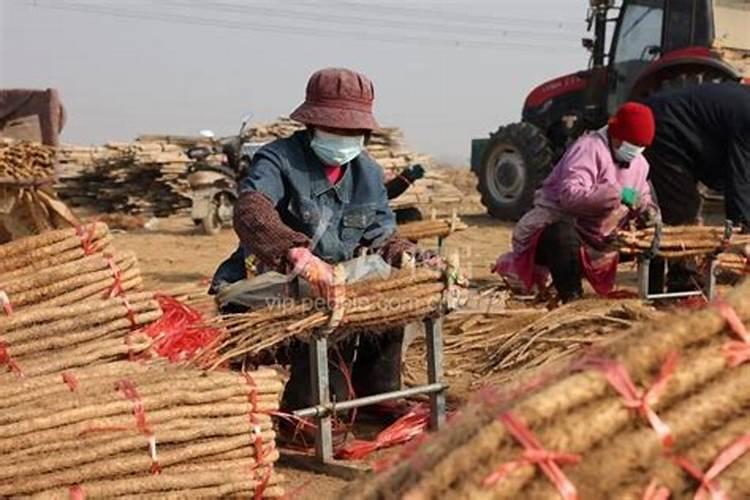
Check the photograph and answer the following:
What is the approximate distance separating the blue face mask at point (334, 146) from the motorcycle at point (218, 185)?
951 centimetres

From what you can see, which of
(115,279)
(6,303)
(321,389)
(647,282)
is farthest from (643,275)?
(6,303)

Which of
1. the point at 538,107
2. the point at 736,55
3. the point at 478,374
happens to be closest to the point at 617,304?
the point at 478,374

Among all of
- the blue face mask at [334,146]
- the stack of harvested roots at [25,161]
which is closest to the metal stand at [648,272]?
the blue face mask at [334,146]

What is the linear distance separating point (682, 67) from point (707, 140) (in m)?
4.30

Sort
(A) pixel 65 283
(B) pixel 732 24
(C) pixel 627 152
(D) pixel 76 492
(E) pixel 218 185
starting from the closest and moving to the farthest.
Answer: (D) pixel 76 492, (A) pixel 65 283, (C) pixel 627 152, (B) pixel 732 24, (E) pixel 218 185

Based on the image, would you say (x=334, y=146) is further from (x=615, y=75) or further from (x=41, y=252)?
(x=615, y=75)

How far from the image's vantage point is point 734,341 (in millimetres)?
1403

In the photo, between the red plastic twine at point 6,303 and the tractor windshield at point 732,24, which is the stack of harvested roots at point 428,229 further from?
the red plastic twine at point 6,303

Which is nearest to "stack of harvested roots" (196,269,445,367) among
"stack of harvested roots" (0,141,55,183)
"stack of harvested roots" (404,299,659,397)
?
"stack of harvested roots" (404,299,659,397)

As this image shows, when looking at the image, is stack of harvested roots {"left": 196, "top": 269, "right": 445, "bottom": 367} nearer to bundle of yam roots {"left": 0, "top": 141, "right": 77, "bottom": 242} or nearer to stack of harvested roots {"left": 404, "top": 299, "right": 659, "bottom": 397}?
stack of harvested roots {"left": 404, "top": 299, "right": 659, "bottom": 397}

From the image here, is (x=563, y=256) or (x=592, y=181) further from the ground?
(x=592, y=181)

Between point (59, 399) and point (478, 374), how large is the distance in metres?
2.82

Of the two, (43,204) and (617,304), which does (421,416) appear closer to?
(617,304)

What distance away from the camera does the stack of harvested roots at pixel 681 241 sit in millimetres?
6348
